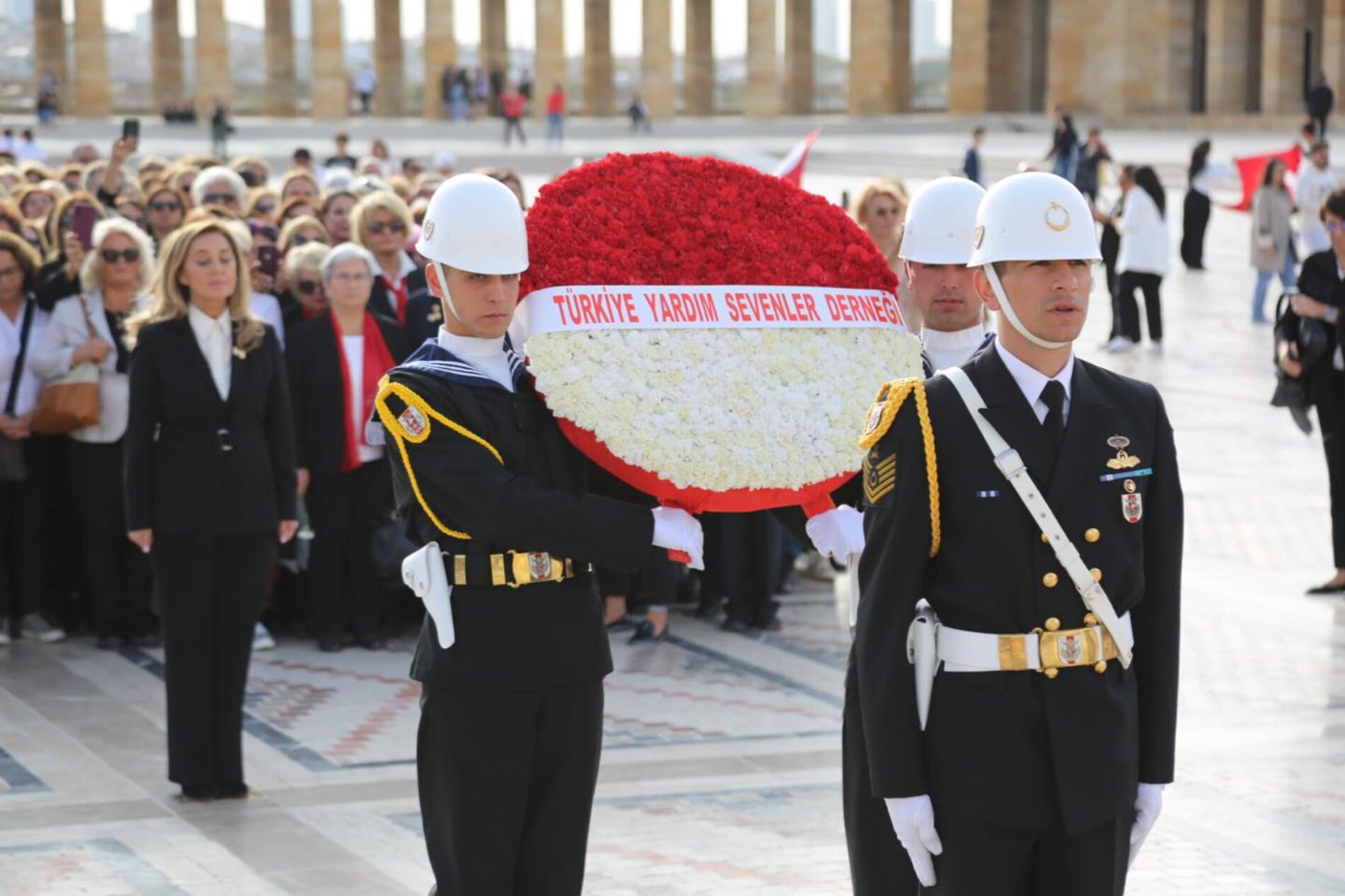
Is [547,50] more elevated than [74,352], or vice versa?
[547,50]

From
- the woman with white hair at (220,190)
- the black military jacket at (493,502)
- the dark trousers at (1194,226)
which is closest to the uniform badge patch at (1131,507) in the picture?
the black military jacket at (493,502)

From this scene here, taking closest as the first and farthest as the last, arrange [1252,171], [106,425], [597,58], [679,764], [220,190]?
1. [679,764]
2. [106,425]
3. [220,190]
4. [1252,171]
5. [597,58]

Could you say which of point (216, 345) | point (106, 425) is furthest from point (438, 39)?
point (216, 345)

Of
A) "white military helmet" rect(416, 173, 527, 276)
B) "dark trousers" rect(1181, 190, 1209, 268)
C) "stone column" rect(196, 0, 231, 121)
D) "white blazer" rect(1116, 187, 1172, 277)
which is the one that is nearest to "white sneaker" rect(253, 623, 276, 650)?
"white military helmet" rect(416, 173, 527, 276)

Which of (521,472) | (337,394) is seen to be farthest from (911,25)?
(521,472)

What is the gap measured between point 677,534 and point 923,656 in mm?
664

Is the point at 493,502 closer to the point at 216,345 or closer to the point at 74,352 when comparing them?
the point at 216,345

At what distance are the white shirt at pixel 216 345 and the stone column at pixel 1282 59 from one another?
48.2 metres

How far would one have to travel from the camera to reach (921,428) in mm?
3977

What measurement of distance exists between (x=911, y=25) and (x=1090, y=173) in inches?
1466

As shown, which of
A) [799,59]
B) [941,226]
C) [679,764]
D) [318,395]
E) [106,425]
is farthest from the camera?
[799,59]

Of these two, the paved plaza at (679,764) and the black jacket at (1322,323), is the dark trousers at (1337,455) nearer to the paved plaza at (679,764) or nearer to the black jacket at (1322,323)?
the black jacket at (1322,323)

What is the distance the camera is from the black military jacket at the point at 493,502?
4.43m

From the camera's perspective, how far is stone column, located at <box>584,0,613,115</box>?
7081 cm
